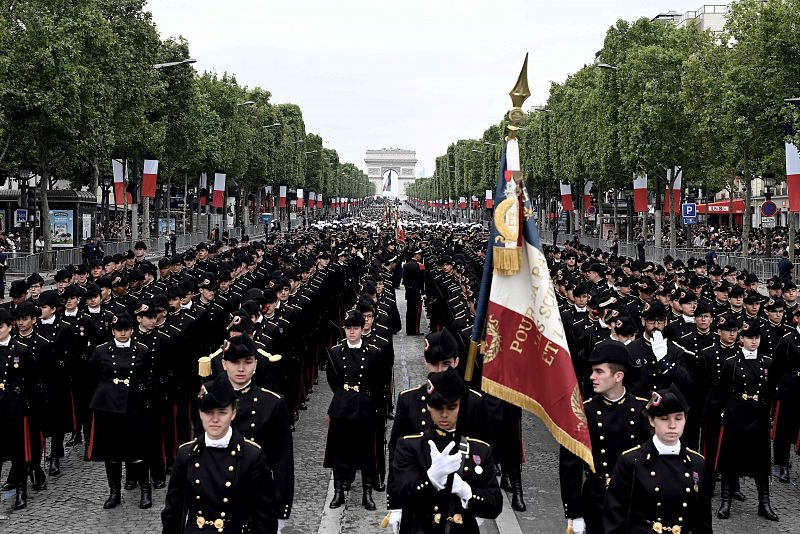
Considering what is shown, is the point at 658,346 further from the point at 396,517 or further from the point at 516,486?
the point at 396,517

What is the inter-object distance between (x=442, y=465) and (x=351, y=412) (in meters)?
4.74

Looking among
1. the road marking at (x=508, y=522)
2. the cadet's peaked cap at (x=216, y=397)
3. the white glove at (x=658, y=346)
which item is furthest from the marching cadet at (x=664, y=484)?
the white glove at (x=658, y=346)

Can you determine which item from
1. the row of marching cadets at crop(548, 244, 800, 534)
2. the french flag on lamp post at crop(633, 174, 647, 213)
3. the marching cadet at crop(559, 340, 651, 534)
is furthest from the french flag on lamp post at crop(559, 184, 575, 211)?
the marching cadet at crop(559, 340, 651, 534)

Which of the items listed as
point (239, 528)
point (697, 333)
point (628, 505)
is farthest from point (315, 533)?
point (697, 333)

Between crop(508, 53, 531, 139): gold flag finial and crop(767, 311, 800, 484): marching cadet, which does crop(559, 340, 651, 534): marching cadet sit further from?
crop(767, 311, 800, 484): marching cadet

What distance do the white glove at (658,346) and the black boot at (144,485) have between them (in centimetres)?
525

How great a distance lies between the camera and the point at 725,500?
9.77 m

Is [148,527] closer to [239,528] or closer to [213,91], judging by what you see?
[239,528]

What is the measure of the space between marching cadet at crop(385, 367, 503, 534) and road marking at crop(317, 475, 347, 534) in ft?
11.4

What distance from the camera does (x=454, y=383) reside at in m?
5.62

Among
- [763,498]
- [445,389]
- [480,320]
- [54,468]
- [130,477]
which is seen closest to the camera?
[445,389]

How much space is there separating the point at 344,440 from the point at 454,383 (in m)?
4.69

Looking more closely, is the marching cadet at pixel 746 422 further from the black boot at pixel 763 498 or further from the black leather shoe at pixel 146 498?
the black leather shoe at pixel 146 498

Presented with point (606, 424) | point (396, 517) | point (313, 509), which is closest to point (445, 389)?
point (396, 517)
